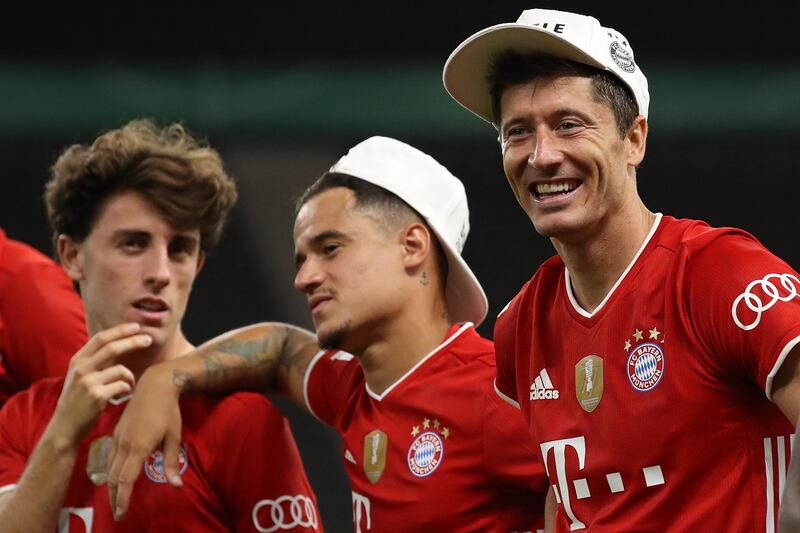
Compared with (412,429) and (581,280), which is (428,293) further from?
(581,280)

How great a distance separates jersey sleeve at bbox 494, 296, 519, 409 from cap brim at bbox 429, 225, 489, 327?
322 mm

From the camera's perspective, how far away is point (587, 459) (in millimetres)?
2186

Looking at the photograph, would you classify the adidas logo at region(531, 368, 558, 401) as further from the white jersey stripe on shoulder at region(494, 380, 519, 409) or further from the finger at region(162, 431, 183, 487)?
the finger at region(162, 431, 183, 487)

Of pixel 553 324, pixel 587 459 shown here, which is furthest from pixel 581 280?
pixel 587 459

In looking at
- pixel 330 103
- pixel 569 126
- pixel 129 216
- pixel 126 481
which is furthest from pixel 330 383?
pixel 330 103

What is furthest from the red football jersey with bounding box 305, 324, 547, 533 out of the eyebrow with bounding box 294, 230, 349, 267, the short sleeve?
the short sleeve

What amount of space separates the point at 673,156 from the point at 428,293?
362 centimetres

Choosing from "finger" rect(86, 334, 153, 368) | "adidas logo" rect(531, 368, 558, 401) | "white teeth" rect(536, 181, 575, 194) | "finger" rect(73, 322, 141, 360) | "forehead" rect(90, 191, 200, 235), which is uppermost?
"forehead" rect(90, 191, 200, 235)

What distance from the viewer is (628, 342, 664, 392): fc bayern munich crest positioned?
2072 millimetres

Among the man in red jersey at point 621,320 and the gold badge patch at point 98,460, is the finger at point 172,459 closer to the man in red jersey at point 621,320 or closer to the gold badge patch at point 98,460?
the gold badge patch at point 98,460

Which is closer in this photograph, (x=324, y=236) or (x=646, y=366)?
(x=646, y=366)

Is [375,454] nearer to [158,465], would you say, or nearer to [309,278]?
[309,278]

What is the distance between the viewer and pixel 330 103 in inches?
251

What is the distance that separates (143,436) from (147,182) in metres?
0.63
